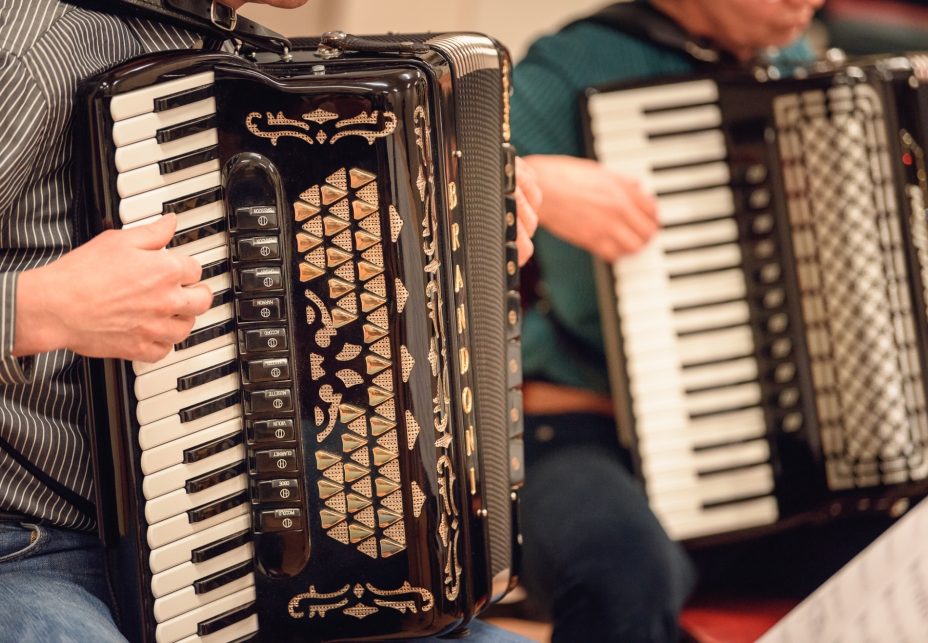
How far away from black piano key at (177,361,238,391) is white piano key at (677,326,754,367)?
0.78 meters

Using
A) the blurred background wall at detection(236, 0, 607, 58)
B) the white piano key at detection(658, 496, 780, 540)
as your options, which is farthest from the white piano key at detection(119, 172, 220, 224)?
the blurred background wall at detection(236, 0, 607, 58)

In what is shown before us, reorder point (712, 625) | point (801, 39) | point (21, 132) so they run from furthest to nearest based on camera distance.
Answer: point (801, 39) → point (712, 625) → point (21, 132)

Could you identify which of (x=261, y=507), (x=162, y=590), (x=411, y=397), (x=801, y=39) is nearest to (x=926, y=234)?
(x=801, y=39)

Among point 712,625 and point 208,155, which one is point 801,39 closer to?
point 712,625

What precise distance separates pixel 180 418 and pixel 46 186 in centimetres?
25

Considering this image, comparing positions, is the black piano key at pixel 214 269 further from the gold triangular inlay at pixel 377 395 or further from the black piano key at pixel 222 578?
the black piano key at pixel 222 578

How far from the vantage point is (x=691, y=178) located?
161cm

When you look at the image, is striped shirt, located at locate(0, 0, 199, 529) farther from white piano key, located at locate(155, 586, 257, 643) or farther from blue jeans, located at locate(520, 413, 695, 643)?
blue jeans, located at locate(520, 413, 695, 643)

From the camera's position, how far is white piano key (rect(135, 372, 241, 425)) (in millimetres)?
1014

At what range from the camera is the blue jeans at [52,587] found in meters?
0.96

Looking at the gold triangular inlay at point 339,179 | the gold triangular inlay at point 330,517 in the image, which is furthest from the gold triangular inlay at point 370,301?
the gold triangular inlay at point 330,517

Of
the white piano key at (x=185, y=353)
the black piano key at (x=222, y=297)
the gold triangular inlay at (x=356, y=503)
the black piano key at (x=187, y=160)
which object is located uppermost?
the black piano key at (x=187, y=160)

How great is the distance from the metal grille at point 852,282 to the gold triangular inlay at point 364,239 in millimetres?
810

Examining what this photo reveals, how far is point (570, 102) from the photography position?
1636 millimetres
